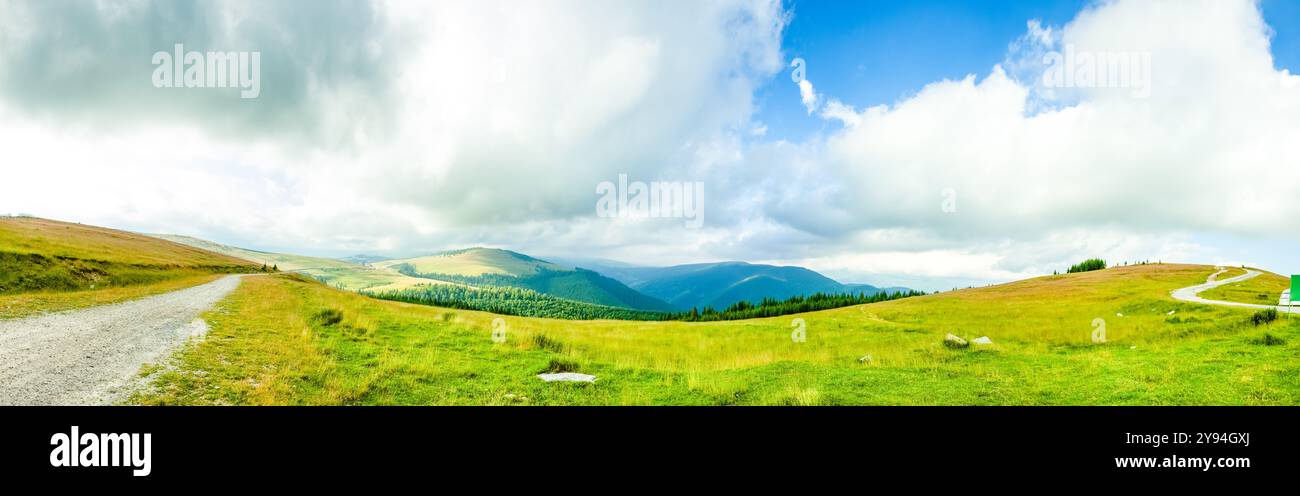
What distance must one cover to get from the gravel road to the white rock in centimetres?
890

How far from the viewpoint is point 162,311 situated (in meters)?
22.2

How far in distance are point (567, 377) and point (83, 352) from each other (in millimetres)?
13407

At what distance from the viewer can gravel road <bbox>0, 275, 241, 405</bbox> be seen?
867 centimetres

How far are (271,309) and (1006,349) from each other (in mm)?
38519

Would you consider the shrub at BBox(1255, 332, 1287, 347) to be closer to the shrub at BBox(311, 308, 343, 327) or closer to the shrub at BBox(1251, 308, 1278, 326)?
the shrub at BBox(1251, 308, 1278, 326)

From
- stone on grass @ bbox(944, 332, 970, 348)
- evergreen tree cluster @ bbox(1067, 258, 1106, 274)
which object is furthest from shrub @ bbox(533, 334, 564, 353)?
evergreen tree cluster @ bbox(1067, 258, 1106, 274)

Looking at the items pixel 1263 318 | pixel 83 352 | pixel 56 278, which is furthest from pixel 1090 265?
pixel 56 278

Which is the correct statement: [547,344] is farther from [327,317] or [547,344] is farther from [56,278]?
[56,278]

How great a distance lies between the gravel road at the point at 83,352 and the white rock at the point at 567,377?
29.2ft

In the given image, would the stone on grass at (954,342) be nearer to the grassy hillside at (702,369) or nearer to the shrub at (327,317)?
the grassy hillside at (702,369)

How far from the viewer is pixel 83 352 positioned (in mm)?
11867
